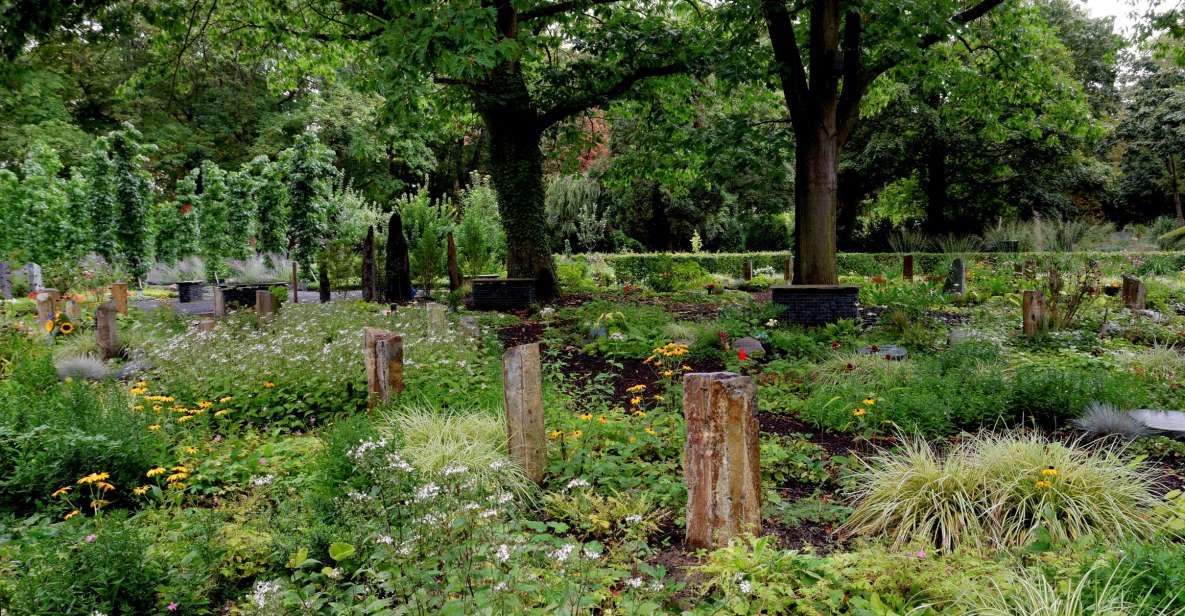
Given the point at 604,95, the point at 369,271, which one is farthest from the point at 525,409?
the point at 369,271

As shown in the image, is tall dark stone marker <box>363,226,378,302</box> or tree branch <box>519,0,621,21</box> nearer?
tree branch <box>519,0,621,21</box>

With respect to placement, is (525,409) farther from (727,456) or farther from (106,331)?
(106,331)

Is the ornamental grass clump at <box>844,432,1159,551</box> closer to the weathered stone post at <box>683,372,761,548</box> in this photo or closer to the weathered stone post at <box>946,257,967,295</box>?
the weathered stone post at <box>683,372,761,548</box>

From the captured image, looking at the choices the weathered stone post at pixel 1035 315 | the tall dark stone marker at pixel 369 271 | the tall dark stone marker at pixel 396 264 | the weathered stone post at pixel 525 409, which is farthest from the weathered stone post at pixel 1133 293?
the tall dark stone marker at pixel 369 271

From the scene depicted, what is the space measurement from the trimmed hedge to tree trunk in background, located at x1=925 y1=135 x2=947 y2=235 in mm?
3347

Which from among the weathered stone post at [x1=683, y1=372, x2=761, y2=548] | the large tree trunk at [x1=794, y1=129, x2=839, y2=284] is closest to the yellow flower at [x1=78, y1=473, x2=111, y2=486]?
the weathered stone post at [x1=683, y1=372, x2=761, y2=548]

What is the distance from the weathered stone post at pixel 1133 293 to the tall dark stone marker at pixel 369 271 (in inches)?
499

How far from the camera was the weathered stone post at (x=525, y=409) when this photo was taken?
13.1 feet

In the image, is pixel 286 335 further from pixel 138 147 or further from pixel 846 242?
pixel 846 242

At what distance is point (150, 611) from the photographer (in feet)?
8.81

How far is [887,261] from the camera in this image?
842 inches

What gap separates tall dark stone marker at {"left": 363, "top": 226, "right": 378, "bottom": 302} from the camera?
13523 mm

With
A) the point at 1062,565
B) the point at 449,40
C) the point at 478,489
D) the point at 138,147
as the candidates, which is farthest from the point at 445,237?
the point at 1062,565

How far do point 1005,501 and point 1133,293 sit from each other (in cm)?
948
